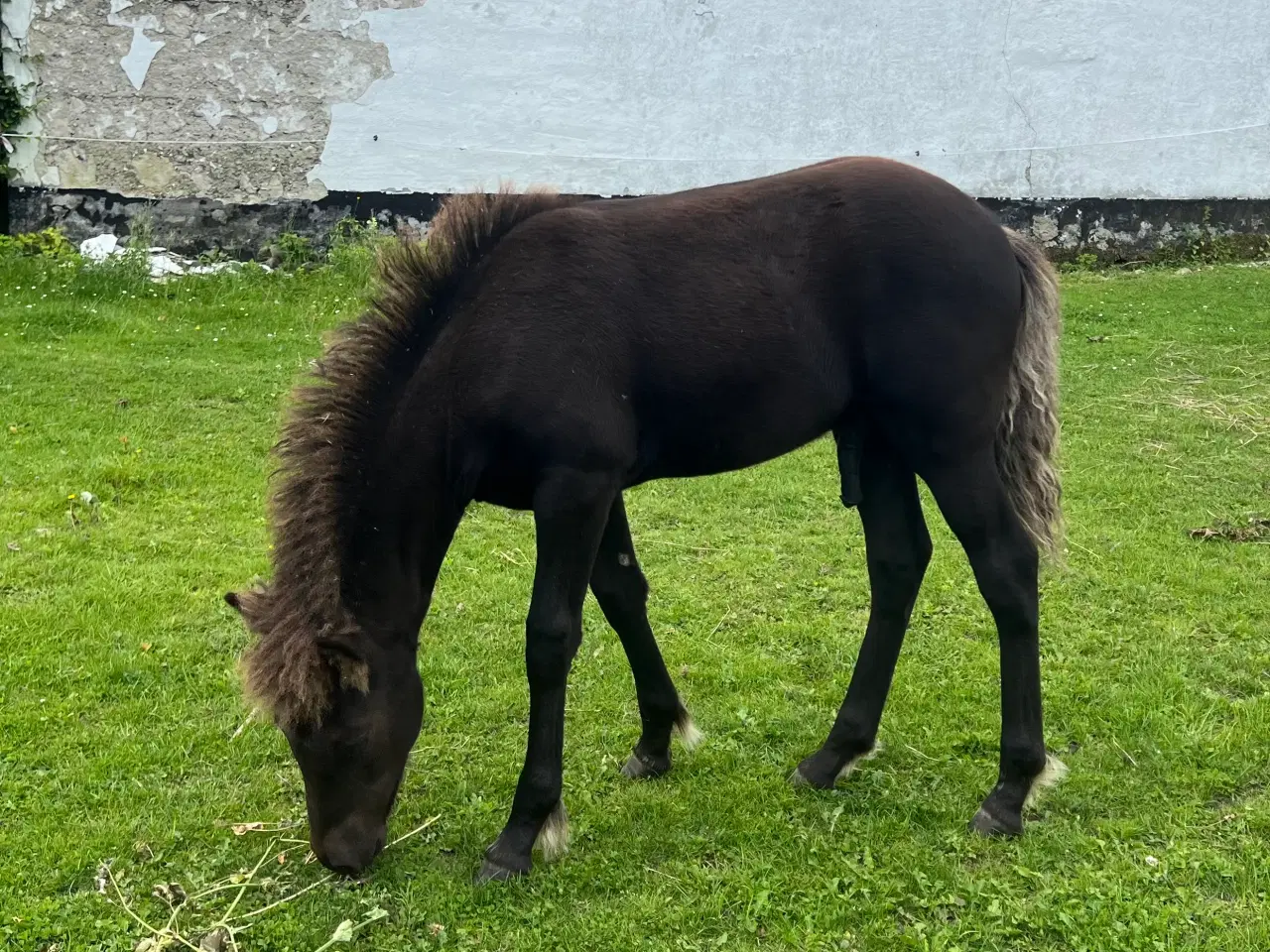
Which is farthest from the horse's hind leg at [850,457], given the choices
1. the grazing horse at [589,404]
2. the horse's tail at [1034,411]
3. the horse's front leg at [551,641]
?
the horse's front leg at [551,641]

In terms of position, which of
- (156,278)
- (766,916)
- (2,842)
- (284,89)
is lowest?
(156,278)

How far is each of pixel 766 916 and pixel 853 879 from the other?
12.3 inches

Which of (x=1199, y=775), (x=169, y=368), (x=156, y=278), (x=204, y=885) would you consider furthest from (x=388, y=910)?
(x=156, y=278)

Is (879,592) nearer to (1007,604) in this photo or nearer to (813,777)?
(1007,604)

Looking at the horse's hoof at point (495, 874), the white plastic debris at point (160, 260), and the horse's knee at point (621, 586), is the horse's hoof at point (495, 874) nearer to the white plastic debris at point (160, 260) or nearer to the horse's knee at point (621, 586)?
the horse's knee at point (621, 586)

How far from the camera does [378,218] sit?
11266mm

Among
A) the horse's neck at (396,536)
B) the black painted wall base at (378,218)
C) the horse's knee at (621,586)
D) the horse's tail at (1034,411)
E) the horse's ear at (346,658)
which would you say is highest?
the horse's tail at (1034,411)

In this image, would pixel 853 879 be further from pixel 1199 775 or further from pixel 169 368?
pixel 169 368

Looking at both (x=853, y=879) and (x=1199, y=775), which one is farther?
(x=1199, y=775)

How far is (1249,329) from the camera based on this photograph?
9.77 meters

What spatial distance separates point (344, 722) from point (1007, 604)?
2.05 meters

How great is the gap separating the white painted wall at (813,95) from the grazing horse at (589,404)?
28.7 feet

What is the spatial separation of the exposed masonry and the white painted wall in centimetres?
32

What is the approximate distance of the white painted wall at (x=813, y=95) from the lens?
36.8ft
